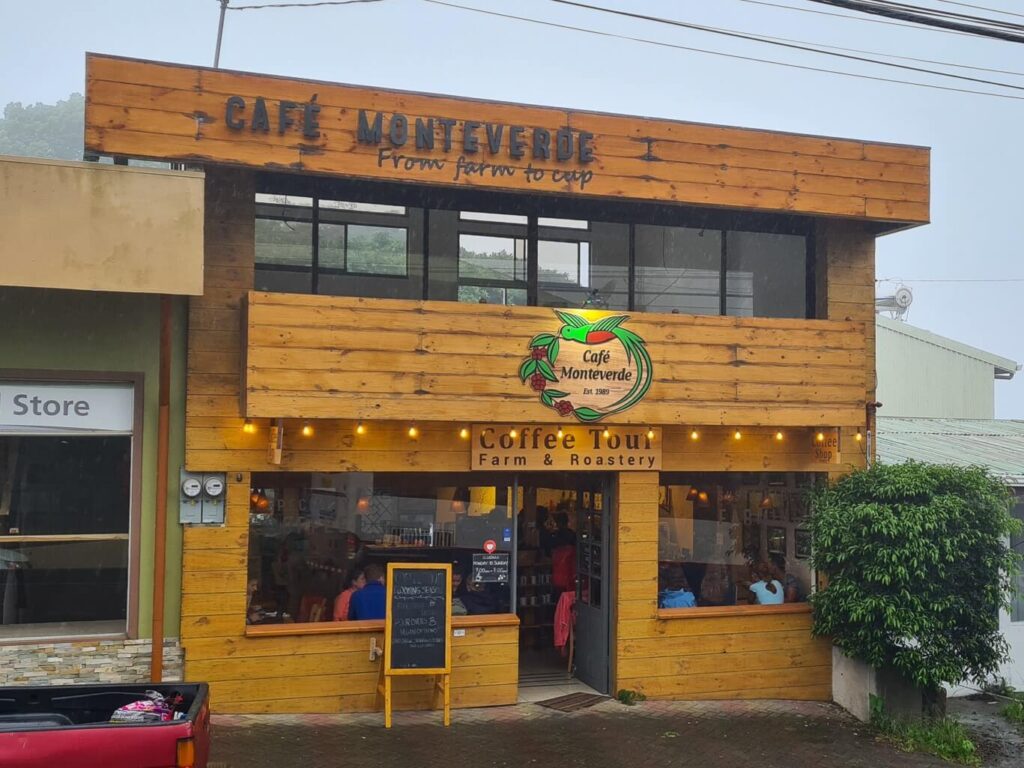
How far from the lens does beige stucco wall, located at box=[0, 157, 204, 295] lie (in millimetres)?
9039

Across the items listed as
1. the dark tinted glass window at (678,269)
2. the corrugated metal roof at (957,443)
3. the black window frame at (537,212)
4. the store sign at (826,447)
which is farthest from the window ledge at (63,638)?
the corrugated metal roof at (957,443)

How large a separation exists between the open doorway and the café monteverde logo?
1290mm

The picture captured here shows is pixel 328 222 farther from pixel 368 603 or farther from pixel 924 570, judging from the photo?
pixel 924 570

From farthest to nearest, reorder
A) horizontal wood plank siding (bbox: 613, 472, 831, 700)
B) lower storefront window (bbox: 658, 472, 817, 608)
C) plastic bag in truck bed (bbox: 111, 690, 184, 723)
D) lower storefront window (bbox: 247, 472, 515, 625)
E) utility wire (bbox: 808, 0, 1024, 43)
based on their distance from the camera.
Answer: lower storefront window (bbox: 658, 472, 817, 608)
horizontal wood plank siding (bbox: 613, 472, 831, 700)
lower storefront window (bbox: 247, 472, 515, 625)
utility wire (bbox: 808, 0, 1024, 43)
plastic bag in truck bed (bbox: 111, 690, 184, 723)

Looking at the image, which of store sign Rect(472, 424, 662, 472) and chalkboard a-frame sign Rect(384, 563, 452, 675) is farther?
store sign Rect(472, 424, 662, 472)

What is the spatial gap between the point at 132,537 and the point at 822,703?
8272 millimetres

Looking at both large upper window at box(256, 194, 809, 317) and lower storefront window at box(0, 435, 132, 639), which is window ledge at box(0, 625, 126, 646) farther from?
large upper window at box(256, 194, 809, 317)

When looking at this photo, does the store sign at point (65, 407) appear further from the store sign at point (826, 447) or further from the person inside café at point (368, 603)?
the store sign at point (826, 447)

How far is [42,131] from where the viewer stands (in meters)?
97.6

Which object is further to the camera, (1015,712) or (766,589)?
(766,589)

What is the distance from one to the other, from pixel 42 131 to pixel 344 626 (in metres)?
101

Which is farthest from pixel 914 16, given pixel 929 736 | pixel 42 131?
pixel 42 131

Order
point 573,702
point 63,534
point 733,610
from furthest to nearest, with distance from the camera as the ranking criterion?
1. point 733,610
2. point 573,702
3. point 63,534

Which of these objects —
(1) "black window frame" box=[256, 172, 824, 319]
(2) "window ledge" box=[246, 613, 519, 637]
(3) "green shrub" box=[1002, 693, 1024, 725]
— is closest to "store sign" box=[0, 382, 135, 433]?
(2) "window ledge" box=[246, 613, 519, 637]
